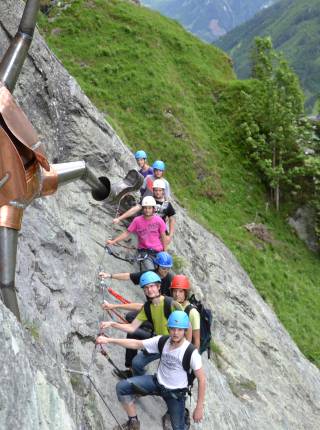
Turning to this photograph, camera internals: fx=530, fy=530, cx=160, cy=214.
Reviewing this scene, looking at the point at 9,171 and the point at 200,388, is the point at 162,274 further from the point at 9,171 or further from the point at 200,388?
the point at 9,171

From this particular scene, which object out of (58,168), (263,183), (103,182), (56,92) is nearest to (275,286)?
(263,183)

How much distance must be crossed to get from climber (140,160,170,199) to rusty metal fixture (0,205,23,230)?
6024mm

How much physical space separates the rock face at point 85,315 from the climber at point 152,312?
2.48 ft

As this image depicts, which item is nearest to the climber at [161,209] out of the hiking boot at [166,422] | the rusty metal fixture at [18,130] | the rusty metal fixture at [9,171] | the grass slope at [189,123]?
the hiking boot at [166,422]

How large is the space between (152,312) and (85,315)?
176cm

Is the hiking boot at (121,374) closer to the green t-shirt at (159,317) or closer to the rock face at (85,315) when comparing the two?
the rock face at (85,315)

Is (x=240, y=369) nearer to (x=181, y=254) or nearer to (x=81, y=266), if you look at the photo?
(x=181, y=254)

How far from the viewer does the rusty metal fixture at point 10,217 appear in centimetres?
623

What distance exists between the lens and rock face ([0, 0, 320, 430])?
18.3 ft

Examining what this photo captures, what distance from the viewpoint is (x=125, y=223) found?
13953mm

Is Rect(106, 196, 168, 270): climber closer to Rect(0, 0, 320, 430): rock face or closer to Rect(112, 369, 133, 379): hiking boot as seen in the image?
Result: Rect(0, 0, 320, 430): rock face

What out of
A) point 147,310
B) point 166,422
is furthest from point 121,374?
point 147,310

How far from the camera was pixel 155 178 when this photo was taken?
41.1 feet

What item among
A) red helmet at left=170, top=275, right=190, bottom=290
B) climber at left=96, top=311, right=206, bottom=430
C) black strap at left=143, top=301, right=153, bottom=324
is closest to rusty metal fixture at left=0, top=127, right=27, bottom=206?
climber at left=96, top=311, right=206, bottom=430
